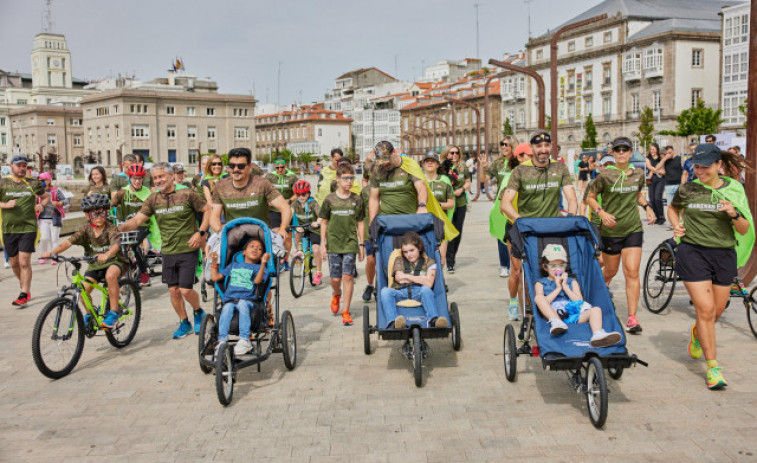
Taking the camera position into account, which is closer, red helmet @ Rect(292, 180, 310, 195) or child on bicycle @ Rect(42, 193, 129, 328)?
child on bicycle @ Rect(42, 193, 129, 328)

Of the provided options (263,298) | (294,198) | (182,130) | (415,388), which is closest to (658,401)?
(415,388)

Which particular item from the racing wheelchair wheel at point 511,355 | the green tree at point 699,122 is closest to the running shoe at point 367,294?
the racing wheelchair wheel at point 511,355

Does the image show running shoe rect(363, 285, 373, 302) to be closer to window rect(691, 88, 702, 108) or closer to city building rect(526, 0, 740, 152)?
city building rect(526, 0, 740, 152)

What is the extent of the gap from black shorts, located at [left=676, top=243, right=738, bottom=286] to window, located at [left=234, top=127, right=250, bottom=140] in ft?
356

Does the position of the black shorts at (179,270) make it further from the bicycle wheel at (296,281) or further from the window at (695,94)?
the window at (695,94)

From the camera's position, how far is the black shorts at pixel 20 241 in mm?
10195

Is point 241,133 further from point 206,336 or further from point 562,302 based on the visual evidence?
point 562,302

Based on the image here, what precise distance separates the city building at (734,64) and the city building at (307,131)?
7791cm

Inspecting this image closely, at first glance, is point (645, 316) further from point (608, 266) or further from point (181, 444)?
point (181, 444)

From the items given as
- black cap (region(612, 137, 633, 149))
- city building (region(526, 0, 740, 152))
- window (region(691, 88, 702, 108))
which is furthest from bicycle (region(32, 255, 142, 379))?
window (region(691, 88, 702, 108))

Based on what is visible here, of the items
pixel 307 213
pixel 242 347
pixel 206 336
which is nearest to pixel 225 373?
pixel 242 347

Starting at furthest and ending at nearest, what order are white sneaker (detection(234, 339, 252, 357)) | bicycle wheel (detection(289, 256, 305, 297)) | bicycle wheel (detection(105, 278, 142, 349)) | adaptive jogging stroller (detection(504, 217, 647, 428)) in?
bicycle wheel (detection(289, 256, 305, 297)) → bicycle wheel (detection(105, 278, 142, 349)) → white sneaker (detection(234, 339, 252, 357)) → adaptive jogging stroller (detection(504, 217, 647, 428))

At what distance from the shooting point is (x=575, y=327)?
582cm

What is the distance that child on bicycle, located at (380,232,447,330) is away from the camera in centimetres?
654
